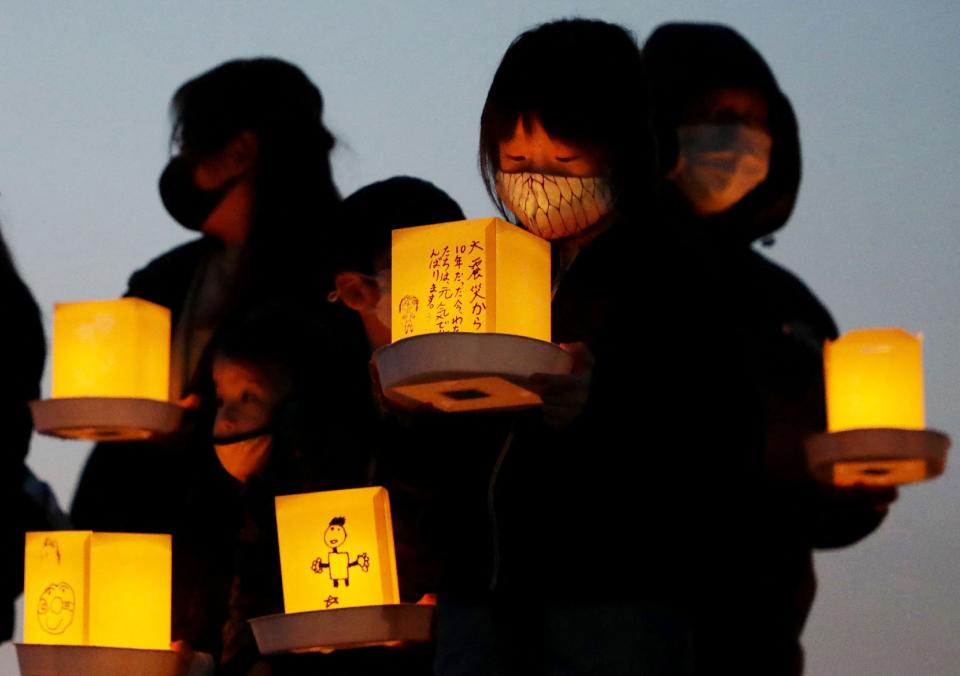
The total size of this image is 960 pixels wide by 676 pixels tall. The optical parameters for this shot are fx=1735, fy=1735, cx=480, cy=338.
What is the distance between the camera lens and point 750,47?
3840 mm

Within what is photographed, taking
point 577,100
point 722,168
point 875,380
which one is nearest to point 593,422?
point 577,100

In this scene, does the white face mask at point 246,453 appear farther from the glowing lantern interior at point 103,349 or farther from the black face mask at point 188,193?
the black face mask at point 188,193

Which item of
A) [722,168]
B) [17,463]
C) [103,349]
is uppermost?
[722,168]

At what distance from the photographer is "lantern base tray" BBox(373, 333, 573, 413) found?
8.55ft

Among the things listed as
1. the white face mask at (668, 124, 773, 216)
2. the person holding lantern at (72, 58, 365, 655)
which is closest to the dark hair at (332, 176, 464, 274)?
the person holding lantern at (72, 58, 365, 655)

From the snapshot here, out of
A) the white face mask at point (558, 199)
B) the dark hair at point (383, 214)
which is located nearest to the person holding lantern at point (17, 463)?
the dark hair at point (383, 214)

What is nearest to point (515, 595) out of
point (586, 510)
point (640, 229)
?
point (586, 510)

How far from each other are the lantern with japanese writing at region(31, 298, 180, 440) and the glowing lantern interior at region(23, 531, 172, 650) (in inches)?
11.8

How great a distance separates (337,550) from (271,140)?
4.17 feet

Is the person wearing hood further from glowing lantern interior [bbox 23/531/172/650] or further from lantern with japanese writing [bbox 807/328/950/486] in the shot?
glowing lantern interior [bbox 23/531/172/650]

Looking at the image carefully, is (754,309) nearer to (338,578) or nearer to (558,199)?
(558,199)

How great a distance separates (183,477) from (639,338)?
60.1 inches

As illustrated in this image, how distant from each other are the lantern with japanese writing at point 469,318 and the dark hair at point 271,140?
1.16 m

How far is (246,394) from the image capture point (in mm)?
3730
